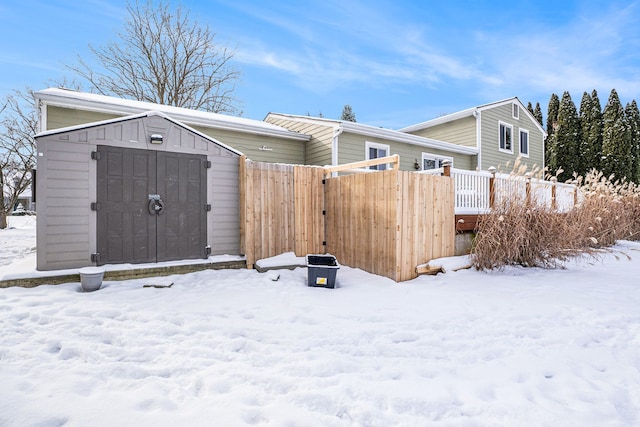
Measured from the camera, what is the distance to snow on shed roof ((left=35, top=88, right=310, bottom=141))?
7.06 m

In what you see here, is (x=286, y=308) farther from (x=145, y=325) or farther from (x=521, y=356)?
(x=521, y=356)

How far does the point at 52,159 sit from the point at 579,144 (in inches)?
1050

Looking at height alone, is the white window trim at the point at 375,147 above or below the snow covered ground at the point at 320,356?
above

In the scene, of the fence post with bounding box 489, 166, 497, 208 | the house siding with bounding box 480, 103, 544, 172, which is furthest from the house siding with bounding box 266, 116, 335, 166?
the house siding with bounding box 480, 103, 544, 172

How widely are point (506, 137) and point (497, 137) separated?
2.90 feet

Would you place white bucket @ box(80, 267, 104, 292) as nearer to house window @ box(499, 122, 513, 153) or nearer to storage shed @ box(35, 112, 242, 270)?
storage shed @ box(35, 112, 242, 270)

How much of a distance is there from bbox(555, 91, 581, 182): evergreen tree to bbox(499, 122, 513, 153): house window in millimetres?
9804

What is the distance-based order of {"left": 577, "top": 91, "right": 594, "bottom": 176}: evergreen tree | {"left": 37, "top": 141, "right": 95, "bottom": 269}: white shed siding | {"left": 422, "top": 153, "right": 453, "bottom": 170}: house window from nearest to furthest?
{"left": 37, "top": 141, "right": 95, "bottom": 269}: white shed siding < {"left": 422, "top": 153, "right": 453, "bottom": 170}: house window < {"left": 577, "top": 91, "right": 594, "bottom": 176}: evergreen tree

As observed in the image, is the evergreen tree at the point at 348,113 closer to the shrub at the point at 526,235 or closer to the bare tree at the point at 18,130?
the bare tree at the point at 18,130

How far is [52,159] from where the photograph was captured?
449 centimetres

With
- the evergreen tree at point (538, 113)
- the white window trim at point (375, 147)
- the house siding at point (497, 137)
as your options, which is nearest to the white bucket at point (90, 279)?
the white window trim at point (375, 147)

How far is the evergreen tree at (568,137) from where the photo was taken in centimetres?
2127

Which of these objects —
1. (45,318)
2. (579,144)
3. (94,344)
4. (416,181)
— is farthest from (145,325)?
(579,144)

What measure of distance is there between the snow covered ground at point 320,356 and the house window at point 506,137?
11166mm
